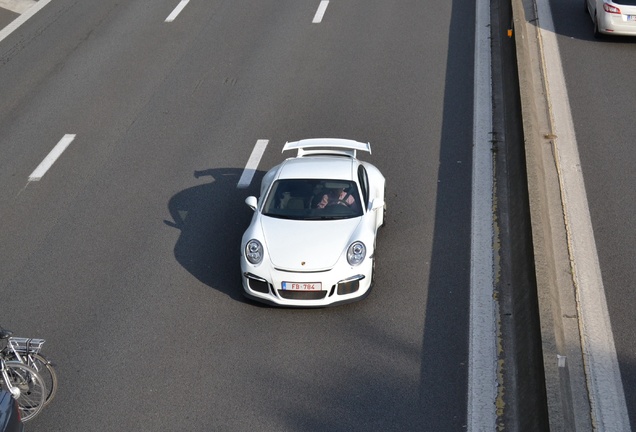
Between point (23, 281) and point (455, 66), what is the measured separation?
394 inches

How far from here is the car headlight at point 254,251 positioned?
1048 centimetres

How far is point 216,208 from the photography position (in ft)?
42.6

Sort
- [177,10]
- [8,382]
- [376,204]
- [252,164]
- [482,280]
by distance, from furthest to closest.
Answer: [177,10]
[252,164]
[376,204]
[482,280]
[8,382]

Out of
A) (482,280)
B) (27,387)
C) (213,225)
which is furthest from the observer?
(213,225)

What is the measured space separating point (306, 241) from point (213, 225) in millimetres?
2344

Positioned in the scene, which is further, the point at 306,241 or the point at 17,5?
the point at 17,5

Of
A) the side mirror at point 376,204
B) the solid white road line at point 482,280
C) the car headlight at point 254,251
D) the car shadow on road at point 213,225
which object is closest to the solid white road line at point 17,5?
the car shadow on road at point 213,225

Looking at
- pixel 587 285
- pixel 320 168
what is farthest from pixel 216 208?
pixel 587 285

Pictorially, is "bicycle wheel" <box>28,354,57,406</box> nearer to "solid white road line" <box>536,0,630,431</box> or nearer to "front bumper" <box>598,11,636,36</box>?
"solid white road line" <box>536,0,630,431</box>

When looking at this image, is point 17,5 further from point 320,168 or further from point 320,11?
point 320,168

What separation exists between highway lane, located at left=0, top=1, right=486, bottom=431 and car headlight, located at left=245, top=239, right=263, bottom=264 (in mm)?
623

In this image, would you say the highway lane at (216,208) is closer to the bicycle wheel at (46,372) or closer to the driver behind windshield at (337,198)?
the bicycle wheel at (46,372)

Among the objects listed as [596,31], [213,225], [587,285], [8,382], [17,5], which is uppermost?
[8,382]

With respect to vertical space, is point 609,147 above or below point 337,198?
below
